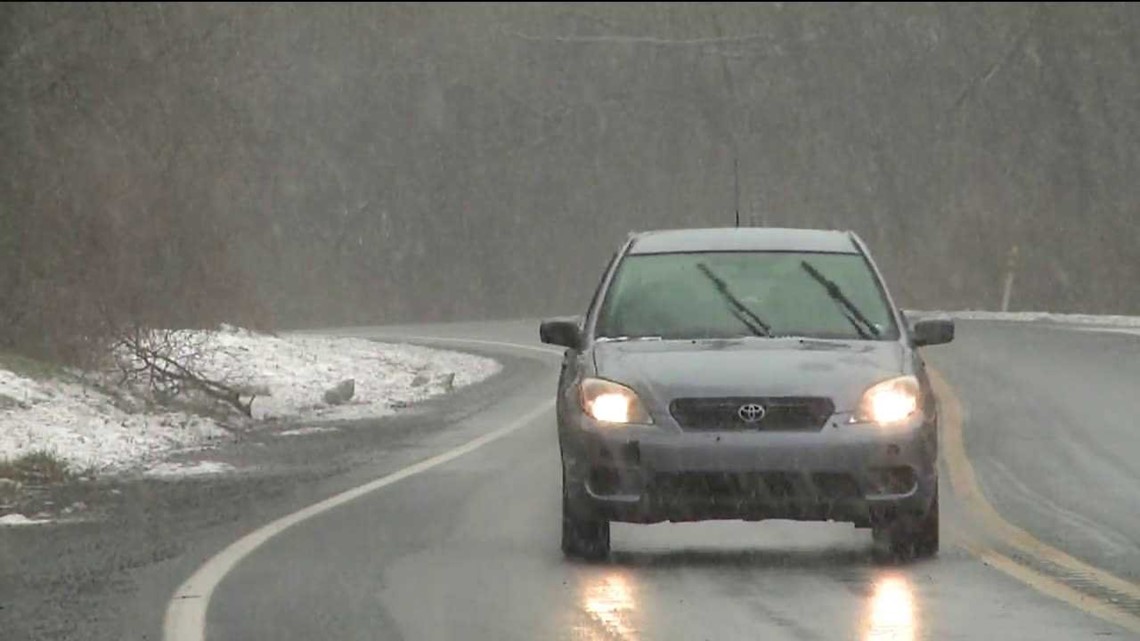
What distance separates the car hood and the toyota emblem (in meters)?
0.06

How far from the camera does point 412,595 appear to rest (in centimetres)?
1025

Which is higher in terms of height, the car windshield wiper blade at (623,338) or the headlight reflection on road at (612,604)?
the car windshield wiper blade at (623,338)

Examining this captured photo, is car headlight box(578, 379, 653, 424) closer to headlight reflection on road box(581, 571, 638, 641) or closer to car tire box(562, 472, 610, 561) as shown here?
car tire box(562, 472, 610, 561)

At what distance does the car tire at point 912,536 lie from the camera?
37.1 ft

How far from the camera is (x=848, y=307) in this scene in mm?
12320

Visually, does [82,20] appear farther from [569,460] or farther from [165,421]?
[569,460]

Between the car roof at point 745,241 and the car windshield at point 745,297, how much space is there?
0.05 meters

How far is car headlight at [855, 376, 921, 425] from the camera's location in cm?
1113

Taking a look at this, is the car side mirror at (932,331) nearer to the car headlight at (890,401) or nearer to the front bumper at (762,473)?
the car headlight at (890,401)

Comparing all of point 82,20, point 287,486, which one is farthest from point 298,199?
point 287,486

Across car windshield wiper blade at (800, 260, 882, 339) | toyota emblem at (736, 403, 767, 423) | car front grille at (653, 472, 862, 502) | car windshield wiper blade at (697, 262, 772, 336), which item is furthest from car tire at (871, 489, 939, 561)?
car windshield wiper blade at (697, 262, 772, 336)

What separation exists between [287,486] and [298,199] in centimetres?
5124

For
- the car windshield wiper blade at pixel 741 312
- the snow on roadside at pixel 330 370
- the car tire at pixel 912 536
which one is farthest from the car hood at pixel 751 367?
the snow on roadside at pixel 330 370

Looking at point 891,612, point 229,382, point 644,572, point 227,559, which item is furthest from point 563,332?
point 229,382
